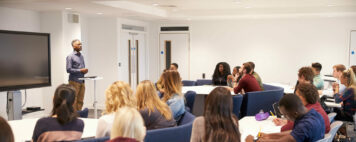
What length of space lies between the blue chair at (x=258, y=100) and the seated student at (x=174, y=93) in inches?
81.8

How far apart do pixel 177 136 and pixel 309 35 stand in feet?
28.8

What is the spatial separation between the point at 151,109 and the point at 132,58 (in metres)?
7.49

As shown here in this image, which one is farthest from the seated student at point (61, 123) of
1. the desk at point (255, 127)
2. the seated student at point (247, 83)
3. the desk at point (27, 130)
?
the seated student at point (247, 83)

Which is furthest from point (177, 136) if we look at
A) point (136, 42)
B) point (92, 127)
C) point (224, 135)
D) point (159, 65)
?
point (159, 65)

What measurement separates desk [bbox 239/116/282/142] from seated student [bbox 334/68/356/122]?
→ 184 centimetres

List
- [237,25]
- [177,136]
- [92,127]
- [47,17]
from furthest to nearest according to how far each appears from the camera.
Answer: [237,25] → [47,17] → [92,127] → [177,136]

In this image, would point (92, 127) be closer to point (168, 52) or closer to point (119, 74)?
point (119, 74)

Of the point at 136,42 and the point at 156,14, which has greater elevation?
the point at 156,14

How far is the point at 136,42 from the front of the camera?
11.0m

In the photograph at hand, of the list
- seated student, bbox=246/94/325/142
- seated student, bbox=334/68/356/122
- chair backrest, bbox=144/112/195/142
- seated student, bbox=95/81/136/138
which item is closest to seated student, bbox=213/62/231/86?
seated student, bbox=334/68/356/122

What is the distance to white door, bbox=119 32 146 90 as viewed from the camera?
1023 centimetres

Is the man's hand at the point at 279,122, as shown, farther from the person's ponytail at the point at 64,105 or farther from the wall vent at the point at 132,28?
the wall vent at the point at 132,28

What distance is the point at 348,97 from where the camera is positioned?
537cm

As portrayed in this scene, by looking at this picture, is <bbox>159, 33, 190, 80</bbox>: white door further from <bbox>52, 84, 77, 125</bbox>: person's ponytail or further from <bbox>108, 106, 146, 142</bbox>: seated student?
<bbox>108, 106, 146, 142</bbox>: seated student
